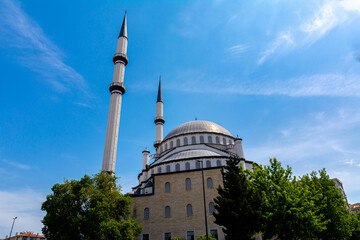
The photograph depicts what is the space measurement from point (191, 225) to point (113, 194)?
9937mm

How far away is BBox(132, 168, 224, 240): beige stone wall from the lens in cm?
2750

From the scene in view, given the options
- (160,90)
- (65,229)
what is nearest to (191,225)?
(65,229)

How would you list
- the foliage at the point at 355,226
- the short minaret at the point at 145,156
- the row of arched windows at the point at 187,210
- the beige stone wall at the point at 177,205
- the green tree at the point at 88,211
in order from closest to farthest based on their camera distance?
the green tree at the point at 88,211, the beige stone wall at the point at 177,205, the row of arched windows at the point at 187,210, the foliage at the point at 355,226, the short minaret at the point at 145,156

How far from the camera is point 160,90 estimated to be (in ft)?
206

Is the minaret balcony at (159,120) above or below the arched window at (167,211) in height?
above

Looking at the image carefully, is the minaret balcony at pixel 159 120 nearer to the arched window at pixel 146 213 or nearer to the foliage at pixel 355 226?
the arched window at pixel 146 213

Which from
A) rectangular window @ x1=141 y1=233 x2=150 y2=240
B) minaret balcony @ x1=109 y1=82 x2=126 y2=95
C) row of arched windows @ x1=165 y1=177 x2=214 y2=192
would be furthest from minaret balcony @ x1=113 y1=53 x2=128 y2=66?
rectangular window @ x1=141 y1=233 x2=150 y2=240

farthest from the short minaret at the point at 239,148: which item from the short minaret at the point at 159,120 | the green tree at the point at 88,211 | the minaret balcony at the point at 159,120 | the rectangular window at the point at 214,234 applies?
the minaret balcony at the point at 159,120

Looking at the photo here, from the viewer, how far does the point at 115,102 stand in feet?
130

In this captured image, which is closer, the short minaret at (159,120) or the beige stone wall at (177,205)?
the beige stone wall at (177,205)

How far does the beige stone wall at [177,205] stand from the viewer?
90.2 ft

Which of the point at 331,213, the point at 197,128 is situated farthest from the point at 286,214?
the point at 197,128

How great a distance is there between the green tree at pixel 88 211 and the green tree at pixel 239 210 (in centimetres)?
1091

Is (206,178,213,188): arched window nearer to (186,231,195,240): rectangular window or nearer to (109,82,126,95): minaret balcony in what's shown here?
(186,231,195,240): rectangular window
